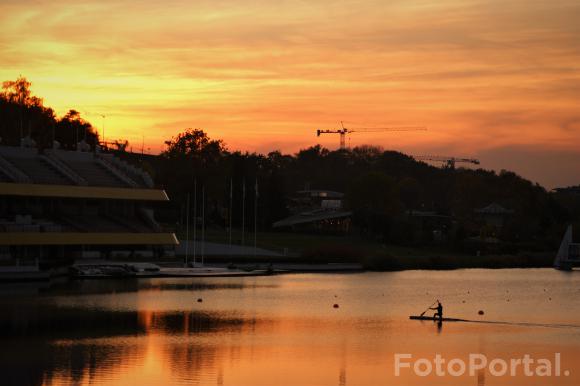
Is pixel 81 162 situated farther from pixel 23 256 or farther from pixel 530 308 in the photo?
pixel 530 308

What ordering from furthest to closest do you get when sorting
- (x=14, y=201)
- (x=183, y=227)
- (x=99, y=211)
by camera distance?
(x=183, y=227)
(x=99, y=211)
(x=14, y=201)

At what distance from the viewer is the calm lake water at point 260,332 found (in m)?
48.6

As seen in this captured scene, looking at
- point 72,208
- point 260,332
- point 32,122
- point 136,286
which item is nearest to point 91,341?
point 260,332

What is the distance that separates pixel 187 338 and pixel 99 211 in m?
70.8

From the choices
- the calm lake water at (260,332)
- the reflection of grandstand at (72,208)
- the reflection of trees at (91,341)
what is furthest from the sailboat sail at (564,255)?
the reflection of trees at (91,341)

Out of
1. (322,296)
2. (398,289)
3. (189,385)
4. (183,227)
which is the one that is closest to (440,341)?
(189,385)

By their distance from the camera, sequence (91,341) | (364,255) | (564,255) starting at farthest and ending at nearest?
(564,255), (364,255), (91,341)

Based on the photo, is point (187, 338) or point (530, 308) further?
point (530, 308)

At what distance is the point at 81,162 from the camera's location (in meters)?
136

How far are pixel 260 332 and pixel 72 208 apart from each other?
65448 mm

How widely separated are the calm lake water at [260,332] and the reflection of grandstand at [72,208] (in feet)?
48.5

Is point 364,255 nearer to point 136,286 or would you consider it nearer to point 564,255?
point 564,255

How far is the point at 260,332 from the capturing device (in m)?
65.0

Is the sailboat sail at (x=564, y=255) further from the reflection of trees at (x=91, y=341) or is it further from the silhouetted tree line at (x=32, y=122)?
the reflection of trees at (x=91, y=341)
